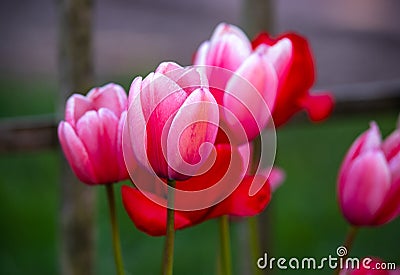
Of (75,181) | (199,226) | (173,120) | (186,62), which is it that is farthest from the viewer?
(186,62)

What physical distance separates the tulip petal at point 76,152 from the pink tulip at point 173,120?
0.05m

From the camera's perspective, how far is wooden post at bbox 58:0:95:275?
736mm

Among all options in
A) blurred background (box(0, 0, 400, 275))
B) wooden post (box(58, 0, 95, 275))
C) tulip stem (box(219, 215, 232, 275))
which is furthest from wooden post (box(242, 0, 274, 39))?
tulip stem (box(219, 215, 232, 275))

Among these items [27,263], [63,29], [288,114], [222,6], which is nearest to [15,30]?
[222,6]

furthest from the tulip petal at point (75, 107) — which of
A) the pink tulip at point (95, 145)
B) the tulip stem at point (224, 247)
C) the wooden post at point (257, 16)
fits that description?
the wooden post at point (257, 16)

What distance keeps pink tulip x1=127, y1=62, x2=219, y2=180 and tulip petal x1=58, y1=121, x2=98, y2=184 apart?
53 mm

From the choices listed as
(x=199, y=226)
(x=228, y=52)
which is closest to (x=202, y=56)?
(x=228, y=52)

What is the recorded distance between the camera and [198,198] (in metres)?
0.43

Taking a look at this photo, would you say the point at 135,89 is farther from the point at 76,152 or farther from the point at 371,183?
the point at 371,183

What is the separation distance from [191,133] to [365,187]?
0.14 metres

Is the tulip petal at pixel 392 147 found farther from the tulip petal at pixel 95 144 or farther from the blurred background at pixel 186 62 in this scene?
the blurred background at pixel 186 62

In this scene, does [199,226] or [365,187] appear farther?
[199,226]

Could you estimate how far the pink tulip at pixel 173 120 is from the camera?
15.4 inches

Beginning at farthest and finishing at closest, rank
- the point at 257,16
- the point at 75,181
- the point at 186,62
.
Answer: the point at 186,62
the point at 257,16
the point at 75,181
